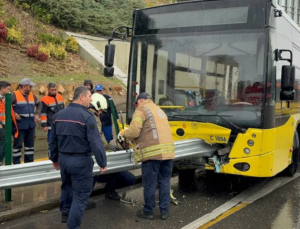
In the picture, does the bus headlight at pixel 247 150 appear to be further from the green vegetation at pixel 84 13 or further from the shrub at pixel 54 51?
the green vegetation at pixel 84 13

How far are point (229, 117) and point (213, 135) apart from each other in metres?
0.40

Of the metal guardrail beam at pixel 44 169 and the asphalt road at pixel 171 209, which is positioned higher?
the metal guardrail beam at pixel 44 169

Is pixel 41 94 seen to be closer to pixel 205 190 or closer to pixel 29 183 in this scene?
pixel 205 190

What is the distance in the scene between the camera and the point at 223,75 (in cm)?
675

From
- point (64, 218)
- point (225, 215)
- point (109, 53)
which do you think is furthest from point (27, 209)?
point (109, 53)

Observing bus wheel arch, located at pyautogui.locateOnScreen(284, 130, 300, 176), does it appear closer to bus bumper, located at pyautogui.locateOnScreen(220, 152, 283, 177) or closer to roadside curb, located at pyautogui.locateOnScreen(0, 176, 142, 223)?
bus bumper, located at pyautogui.locateOnScreen(220, 152, 283, 177)

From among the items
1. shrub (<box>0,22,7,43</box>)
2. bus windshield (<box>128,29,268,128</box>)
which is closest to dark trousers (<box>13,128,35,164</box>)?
bus windshield (<box>128,29,268,128</box>)

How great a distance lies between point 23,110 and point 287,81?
463cm

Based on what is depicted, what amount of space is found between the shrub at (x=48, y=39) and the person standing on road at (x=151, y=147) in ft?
35.0

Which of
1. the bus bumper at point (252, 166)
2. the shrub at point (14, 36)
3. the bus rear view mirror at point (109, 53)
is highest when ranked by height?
the shrub at point (14, 36)

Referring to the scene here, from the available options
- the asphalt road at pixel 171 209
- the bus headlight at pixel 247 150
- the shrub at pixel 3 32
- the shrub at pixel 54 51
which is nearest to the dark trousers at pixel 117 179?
the asphalt road at pixel 171 209

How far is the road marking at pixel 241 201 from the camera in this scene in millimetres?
5581

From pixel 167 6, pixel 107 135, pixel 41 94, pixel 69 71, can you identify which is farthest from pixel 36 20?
pixel 167 6

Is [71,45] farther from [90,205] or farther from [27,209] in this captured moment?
[27,209]
